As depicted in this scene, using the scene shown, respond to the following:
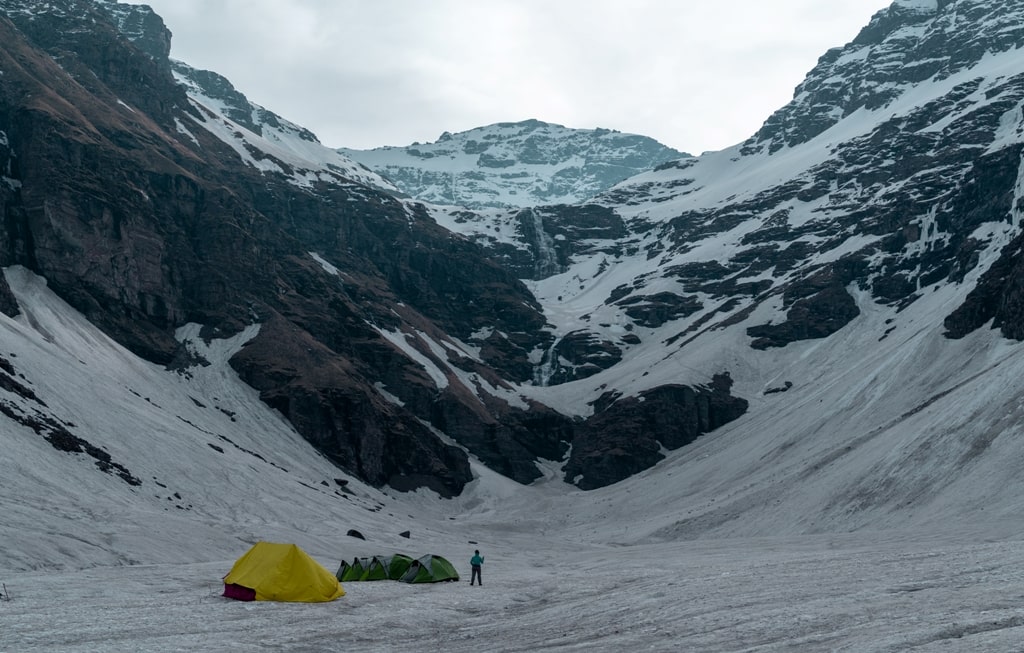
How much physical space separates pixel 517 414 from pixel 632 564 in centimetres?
10712

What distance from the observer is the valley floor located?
22812 mm

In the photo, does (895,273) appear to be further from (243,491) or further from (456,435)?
(243,491)

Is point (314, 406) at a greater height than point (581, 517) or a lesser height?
greater

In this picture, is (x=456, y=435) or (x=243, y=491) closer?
(x=243, y=491)

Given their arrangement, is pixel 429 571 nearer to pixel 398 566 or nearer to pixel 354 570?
pixel 398 566

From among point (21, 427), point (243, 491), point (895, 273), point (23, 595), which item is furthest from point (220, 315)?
point (895, 273)

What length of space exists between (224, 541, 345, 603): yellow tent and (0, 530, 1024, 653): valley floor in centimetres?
85

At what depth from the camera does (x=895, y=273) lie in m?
177

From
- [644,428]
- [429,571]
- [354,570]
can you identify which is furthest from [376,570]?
[644,428]

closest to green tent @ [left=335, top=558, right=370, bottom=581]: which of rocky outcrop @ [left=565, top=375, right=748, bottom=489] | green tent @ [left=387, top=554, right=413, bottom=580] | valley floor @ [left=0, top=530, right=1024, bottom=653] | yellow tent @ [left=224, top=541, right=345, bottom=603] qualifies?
green tent @ [left=387, top=554, right=413, bottom=580]

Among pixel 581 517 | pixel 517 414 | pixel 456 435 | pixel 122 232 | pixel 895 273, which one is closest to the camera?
pixel 581 517

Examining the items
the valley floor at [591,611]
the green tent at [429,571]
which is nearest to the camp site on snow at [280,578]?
the valley floor at [591,611]

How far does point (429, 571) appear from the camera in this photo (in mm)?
43031

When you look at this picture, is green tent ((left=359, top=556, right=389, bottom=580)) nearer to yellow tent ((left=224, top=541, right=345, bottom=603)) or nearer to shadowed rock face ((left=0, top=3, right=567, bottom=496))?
yellow tent ((left=224, top=541, right=345, bottom=603))
